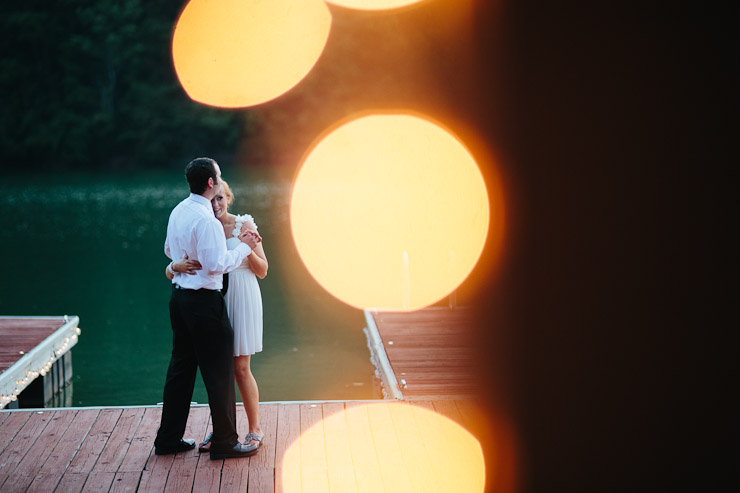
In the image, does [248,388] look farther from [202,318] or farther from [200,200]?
[200,200]

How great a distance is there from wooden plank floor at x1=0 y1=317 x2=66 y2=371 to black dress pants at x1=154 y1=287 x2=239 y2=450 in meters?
2.35

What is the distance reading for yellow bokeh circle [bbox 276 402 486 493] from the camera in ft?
11.6

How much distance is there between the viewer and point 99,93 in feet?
150

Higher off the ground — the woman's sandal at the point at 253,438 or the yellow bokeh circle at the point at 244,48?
the yellow bokeh circle at the point at 244,48

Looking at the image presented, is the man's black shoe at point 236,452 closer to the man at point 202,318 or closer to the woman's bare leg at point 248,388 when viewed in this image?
the man at point 202,318

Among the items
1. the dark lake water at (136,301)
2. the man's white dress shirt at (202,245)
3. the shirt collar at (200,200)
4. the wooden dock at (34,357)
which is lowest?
the dark lake water at (136,301)

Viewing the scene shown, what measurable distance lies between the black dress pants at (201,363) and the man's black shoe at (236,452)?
0.02 meters

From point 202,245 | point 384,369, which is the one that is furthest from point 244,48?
point 202,245

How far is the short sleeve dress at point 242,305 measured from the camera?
376 centimetres

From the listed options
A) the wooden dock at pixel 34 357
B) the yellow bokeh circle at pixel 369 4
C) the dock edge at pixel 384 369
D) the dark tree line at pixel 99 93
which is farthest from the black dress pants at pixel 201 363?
the dark tree line at pixel 99 93

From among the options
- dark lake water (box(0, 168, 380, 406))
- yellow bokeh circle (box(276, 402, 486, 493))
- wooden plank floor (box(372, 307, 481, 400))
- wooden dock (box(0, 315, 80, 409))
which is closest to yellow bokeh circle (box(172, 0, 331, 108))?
dark lake water (box(0, 168, 380, 406))

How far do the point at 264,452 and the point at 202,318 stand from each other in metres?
0.75

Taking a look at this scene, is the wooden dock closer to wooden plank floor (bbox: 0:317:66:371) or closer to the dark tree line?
wooden plank floor (bbox: 0:317:66:371)

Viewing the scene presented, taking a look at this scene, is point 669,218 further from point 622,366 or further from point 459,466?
point 459,466
